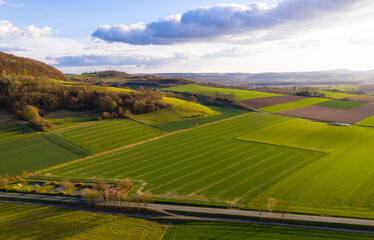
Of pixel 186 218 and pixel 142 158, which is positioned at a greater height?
pixel 142 158

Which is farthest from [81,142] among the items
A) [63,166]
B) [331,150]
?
[331,150]

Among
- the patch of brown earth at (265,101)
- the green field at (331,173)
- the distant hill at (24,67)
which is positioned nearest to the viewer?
the green field at (331,173)

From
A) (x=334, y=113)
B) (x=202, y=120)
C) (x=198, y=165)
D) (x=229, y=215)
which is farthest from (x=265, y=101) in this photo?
(x=229, y=215)

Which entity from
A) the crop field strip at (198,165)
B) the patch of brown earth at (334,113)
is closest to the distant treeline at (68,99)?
the crop field strip at (198,165)

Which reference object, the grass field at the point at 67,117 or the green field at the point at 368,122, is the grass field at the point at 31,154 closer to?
the grass field at the point at 67,117

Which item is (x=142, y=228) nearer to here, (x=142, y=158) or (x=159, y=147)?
(x=142, y=158)

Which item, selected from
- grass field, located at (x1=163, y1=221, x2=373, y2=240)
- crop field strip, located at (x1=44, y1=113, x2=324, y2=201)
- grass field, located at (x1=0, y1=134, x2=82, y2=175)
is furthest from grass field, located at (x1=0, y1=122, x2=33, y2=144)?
grass field, located at (x1=163, y1=221, x2=373, y2=240)
